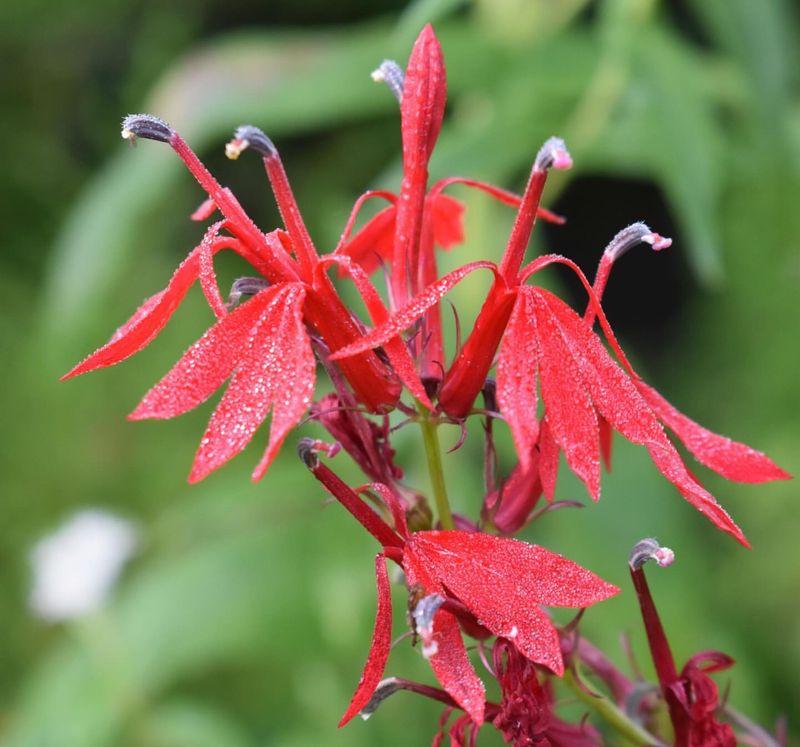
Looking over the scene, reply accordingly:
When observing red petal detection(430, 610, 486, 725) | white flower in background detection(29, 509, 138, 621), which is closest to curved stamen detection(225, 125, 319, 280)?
red petal detection(430, 610, 486, 725)

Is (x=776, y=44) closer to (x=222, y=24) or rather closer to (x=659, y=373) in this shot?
(x=659, y=373)

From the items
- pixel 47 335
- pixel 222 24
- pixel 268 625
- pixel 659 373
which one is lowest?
pixel 659 373

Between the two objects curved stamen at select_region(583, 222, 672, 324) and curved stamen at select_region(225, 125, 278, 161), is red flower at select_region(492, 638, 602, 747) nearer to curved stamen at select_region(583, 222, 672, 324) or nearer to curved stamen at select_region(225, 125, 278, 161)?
curved stamen at select_region(583, 222, 672, 324)

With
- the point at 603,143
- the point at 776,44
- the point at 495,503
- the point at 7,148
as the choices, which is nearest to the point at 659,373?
the point at 603,143

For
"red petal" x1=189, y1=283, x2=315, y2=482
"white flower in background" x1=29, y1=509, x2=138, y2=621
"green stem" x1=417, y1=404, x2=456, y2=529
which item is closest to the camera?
"red petal" x1=189, y1=283, x2=315, y2=482

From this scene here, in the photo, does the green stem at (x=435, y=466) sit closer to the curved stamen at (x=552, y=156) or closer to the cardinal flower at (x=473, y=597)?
the cardinal flower at (x=473, y=597)

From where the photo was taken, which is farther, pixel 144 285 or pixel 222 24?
pixel 222 24

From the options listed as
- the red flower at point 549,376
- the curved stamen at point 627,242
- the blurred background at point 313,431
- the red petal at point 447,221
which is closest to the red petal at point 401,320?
the red flower at point 549,376
